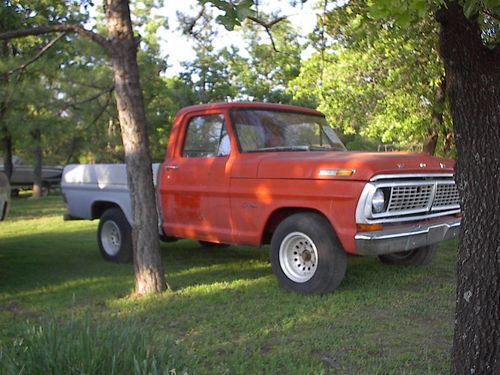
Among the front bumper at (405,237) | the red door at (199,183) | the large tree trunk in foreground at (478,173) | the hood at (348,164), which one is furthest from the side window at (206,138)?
the large tree trunk in foreground at (478,173)

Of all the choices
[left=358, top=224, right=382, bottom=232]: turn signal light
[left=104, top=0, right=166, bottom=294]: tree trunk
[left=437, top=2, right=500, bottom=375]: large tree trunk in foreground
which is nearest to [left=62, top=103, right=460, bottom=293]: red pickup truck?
[left=358, top=224, right=382, bottom=232]: turn signal light

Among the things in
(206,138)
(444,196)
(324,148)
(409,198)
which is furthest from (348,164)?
(206,138)

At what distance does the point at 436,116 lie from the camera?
32.7 feet

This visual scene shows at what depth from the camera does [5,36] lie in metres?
6.07

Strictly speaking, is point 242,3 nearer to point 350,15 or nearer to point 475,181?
point 475,181

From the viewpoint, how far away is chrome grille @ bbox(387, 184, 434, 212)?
574 cm

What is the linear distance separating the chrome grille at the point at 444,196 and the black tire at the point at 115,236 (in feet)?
12.8

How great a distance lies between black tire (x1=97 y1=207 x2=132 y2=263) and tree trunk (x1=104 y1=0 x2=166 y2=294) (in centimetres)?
175

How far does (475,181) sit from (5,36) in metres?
4.93

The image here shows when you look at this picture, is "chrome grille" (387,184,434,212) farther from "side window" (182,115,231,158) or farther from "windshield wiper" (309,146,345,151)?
"side window" (182,115,231,158)

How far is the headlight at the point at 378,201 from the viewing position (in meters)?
5.55

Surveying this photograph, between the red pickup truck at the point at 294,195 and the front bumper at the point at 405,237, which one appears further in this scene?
the red pickup truck at the point at 294,195

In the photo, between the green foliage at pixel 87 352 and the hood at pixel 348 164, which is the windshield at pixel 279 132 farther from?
the green foliage at pixel 87 352

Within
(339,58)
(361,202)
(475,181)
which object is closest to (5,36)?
(361,202)
